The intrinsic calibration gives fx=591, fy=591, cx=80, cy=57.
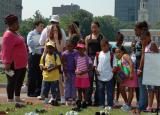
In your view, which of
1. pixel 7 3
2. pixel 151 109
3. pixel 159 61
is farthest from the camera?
pixel 7 3

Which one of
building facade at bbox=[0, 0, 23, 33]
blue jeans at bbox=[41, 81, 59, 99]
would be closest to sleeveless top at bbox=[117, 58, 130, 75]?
blue jeans at bbox=[41, 81, 59, 99]

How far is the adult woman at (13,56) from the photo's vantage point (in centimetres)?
1274

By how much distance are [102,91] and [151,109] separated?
141 cm

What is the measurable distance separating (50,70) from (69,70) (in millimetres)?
536

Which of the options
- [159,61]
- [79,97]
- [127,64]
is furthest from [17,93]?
[159,61]

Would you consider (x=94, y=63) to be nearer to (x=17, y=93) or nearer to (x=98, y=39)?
(x=98, y=39)

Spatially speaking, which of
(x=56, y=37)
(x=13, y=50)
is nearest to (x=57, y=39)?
(x=56, y=37)

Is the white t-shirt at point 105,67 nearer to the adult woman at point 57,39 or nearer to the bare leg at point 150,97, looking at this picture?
the adult woman at point 57,39

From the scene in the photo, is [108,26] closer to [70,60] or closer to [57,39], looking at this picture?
[57,39]

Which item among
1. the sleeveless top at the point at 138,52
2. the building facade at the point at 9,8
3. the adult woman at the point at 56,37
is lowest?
the sleeveless top at the point at 138,52

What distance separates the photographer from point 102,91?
1336 centimetres

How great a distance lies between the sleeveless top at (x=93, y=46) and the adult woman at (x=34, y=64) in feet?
5.63

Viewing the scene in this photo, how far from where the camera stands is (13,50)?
12875mm

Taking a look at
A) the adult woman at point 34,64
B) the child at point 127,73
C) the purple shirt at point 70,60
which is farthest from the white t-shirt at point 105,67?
the adult woman at point 34,64
